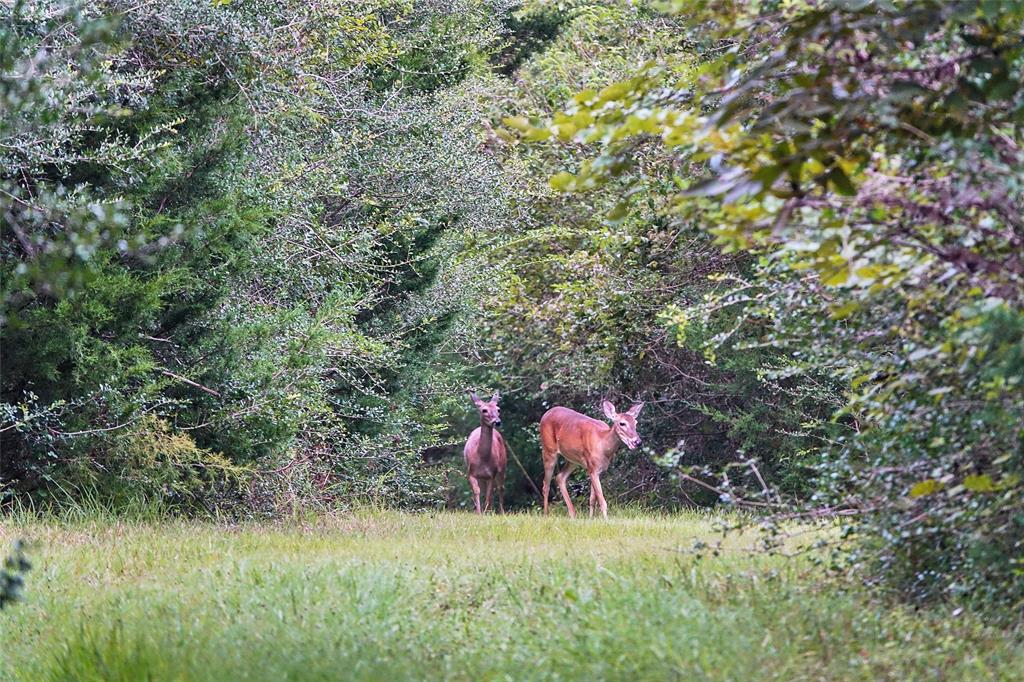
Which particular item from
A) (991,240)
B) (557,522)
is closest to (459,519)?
(557,522)

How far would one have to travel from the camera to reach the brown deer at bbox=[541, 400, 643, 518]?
56.4 feet

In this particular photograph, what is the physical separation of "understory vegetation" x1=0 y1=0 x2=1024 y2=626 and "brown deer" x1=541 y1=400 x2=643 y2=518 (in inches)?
26.3

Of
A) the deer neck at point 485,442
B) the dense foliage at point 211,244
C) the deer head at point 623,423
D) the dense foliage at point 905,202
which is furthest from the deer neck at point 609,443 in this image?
the dense foliage at point 905,202

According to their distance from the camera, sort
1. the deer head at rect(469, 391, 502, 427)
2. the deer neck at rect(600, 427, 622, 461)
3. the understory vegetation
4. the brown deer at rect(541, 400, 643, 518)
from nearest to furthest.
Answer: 1. the understory vegetation
2. the brown deer at rect(541, 400, 643, 518)
3. the deer neck at rect(600, 427, 622, 461)
4. the deer head at rect(469, 391, 502, 427)

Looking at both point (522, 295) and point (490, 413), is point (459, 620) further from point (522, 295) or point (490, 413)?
point (490, 413)

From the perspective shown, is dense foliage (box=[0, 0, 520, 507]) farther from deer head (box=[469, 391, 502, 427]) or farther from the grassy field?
deer head (box=[469, 391, 502, 427])

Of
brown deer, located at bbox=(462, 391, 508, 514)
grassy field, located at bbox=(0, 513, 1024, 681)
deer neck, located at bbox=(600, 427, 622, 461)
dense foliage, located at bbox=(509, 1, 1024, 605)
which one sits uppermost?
dense foliage, located at bbox=(509, 1, 1024, 605)

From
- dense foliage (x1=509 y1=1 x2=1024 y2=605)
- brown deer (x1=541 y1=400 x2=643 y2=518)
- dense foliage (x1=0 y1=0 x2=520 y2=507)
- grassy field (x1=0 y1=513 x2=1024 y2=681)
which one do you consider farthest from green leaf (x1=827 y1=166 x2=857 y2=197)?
brown deer (x1=541 y1=400 x2=643 y2=518)

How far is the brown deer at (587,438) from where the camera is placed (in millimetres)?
17203

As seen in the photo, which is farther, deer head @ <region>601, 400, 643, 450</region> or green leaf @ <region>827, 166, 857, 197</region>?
deer head @ <region>601, 400, 643, 450</region>

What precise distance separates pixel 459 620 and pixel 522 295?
11.3 metres

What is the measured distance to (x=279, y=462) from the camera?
13.5m

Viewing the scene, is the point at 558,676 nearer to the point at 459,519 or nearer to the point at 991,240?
the point at 991,240

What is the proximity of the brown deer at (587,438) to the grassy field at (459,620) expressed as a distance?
795 cm
